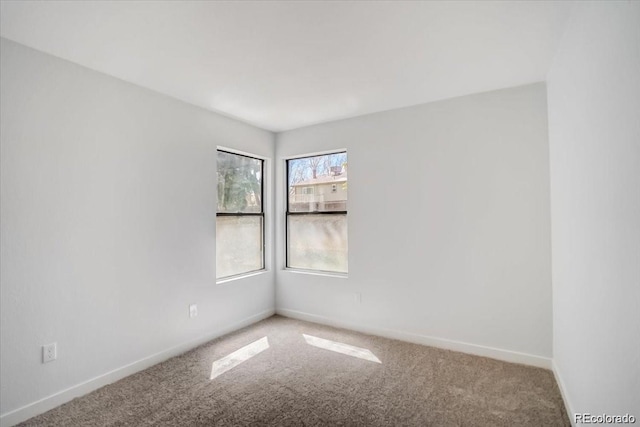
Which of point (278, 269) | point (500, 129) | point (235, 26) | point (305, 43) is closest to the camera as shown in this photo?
point (235, 26)

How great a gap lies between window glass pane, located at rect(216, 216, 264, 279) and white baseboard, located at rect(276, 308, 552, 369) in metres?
0.92

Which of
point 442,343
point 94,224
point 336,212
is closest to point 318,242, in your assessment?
point 336,212

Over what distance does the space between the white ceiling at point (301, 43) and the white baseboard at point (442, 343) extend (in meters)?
2.42

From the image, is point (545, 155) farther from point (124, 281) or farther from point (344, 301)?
point (124, 281)

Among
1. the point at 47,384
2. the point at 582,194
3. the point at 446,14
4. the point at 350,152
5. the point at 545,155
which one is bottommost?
the point at 47,384

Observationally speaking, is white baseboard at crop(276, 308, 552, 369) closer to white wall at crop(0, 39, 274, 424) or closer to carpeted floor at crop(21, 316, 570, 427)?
carpeted floor at crop(21, 316, 570, 427)

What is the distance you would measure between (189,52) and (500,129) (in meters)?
2.71

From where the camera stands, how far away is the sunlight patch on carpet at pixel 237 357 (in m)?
2.70

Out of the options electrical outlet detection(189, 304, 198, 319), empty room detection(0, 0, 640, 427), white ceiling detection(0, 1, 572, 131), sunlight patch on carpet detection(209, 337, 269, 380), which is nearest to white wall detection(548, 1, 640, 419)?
empty room detection(0, 0, 640, 427)

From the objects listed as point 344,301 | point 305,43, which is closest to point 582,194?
point 305,43

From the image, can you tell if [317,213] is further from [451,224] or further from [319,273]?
[451,224]

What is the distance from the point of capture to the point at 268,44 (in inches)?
82.4

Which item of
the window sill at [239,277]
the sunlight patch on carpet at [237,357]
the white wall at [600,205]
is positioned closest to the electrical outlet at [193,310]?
the window sill at [239,277]

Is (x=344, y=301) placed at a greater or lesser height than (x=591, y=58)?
lesser
